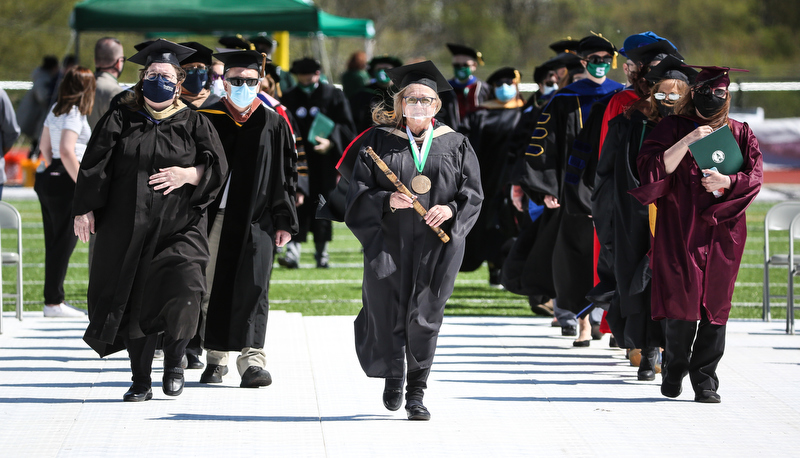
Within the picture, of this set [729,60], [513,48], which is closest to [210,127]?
[729,60]

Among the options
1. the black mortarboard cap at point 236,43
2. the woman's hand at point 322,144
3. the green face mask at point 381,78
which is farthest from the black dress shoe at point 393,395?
the green face mask at point 381,78

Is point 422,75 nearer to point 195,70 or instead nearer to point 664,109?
point 664,109

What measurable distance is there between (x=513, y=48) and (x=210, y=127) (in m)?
43.8

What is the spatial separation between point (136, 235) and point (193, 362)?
1.50 m

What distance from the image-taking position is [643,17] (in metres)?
49.6

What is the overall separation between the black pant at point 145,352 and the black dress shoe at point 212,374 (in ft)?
1.77

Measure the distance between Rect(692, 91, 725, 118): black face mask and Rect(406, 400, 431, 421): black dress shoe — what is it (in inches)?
84.8

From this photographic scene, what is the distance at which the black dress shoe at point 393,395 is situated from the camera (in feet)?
19.6

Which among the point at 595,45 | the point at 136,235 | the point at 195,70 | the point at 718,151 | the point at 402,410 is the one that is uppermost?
the point at 595,45

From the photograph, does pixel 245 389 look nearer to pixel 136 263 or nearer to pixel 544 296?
pixel 136 263

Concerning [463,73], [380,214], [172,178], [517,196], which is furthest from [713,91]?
[463,73]

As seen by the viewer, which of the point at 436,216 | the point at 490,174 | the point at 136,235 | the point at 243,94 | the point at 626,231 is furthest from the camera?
the point at 490,174

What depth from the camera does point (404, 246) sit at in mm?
5902

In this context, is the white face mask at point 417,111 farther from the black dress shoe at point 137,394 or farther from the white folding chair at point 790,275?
the white folding chair at point 790,275
